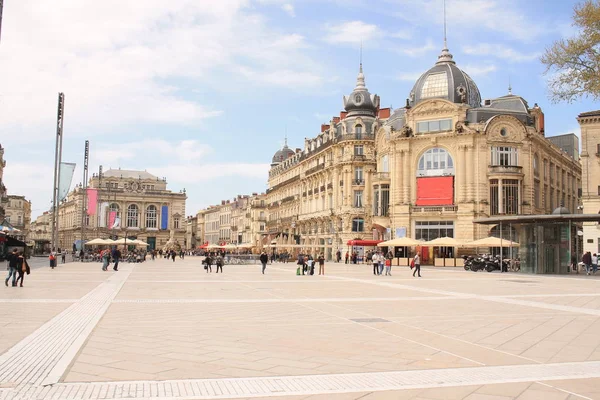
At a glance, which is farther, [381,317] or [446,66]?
[446,66]

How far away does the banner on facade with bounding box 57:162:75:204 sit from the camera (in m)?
44.1

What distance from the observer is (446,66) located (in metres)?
59.8

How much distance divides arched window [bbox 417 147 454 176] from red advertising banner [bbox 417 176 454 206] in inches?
21.4

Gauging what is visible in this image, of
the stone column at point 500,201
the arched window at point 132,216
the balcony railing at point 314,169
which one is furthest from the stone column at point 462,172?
the arched window at point 132,216

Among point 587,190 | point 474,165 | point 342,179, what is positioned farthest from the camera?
point 342,179

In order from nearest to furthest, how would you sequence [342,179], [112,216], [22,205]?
1. [342,179]
2. [112,216]
3. [22,205]

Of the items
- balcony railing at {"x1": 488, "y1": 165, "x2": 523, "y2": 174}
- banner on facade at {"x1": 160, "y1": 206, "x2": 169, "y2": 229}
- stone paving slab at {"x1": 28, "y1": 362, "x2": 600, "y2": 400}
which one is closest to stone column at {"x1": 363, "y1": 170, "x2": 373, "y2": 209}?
balcony railing at {"x1": 488, "y1": 165, "x2": 523, "y2": 174}

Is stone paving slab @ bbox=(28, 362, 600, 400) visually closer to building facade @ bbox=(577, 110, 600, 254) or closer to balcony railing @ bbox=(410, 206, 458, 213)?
building facade @ bbox=(577, 110, 600, 254)

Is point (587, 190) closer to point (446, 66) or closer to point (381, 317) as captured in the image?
point (446, 66)

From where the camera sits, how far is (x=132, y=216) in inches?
4914

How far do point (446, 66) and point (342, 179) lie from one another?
16.3 m

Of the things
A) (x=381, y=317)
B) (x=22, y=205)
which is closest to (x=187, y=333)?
(x=381, y=317)

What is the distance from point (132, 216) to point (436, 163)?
82.4m

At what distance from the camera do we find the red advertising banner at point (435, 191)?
5681cm
